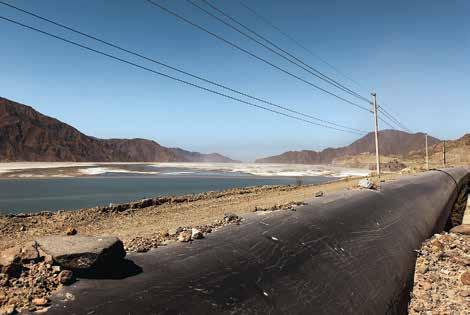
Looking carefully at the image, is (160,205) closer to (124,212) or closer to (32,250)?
(124,212)

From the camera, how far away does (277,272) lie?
4.61 m

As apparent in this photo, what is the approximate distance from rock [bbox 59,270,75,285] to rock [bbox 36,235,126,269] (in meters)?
0.13

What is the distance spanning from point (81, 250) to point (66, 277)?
0.35m

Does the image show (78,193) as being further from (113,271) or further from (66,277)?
(66,277)

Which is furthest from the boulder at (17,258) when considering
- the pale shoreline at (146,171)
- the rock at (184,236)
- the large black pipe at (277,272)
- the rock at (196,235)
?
the pale shoreline at (146,171)

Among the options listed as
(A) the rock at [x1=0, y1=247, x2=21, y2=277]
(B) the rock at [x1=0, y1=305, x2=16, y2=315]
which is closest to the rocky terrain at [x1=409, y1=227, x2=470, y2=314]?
(A) the rock at [x1=0, y1=247, x2=21, y2=277]

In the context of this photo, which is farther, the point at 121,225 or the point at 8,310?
the point at 121,225

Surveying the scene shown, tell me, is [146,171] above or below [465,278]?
above

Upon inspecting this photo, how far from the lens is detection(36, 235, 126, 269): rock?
3.63 metres

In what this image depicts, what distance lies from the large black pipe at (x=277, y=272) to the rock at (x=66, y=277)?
3.0 inches

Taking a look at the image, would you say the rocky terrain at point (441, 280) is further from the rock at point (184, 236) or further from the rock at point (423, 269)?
the rock at point (184, 236)

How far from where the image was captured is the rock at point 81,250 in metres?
3.63

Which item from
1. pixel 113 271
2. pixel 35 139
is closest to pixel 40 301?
pixel 113 271

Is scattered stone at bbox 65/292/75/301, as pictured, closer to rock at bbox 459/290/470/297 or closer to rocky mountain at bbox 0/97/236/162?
rock at bbox 459/290/470/297
